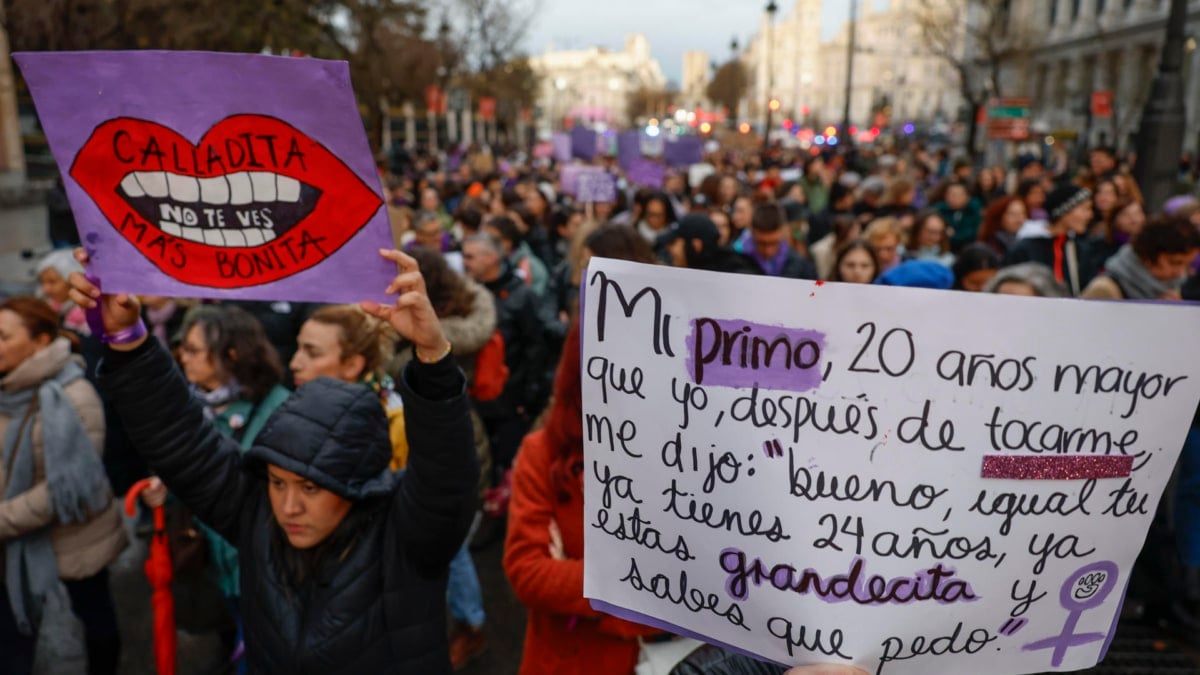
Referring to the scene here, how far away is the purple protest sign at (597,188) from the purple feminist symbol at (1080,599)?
303 inches

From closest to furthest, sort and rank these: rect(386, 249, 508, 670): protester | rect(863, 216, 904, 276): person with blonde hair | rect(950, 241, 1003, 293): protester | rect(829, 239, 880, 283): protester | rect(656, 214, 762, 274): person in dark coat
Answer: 1. rect(386, 249, 508, 670): protester
2. rect(950, 241, 1003, 293): protester
3. rect(829, 239, 880, 283): protester
4. rect(656, 214, 762, 274): person in dark coat
5. rect(863, 216, 904, 276): person with blonde hair

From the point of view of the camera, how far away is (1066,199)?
18.3 feet

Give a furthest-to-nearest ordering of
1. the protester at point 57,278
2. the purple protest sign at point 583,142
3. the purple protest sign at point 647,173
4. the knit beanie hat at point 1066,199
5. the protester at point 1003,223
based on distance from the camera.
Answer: the purple protest sign at point 583,142, the purple protest sign at point 647,173, the protester at point 1003,223, the knit beanie hat at point 1066,199, the protester at point 57,278

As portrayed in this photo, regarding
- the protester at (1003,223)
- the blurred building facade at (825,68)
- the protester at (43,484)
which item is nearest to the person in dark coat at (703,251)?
the protester at (1003,223)

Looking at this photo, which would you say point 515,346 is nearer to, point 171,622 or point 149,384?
point 171,622

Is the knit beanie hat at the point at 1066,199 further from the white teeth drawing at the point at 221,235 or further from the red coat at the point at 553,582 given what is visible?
the white teeth drawing at the point at 221,235

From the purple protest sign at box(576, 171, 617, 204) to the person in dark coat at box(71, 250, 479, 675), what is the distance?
6984 millimetres

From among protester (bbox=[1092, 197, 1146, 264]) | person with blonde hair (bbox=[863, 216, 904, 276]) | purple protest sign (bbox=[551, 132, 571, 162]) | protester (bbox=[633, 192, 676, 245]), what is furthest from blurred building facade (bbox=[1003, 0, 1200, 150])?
person with blonde hair (bbox=[863, 216, 904, 276])

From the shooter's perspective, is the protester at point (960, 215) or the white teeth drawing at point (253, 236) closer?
the white teeth drawing at point (253, 236)

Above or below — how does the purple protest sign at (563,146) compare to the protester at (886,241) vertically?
below

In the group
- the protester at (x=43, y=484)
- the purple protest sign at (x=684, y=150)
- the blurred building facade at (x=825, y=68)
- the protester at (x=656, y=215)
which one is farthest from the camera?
the blurred building facade at (x=825, y=68)

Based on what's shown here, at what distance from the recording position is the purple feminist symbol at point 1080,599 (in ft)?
5.09

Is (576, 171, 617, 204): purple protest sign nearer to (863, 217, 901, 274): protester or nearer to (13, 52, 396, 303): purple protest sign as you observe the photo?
(863, 217, 901, 274): protester

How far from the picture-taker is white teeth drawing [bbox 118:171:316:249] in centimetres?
199
